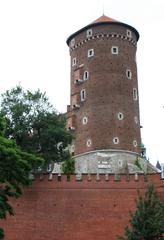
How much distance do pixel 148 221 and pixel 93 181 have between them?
878cm

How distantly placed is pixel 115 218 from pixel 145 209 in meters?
7.40

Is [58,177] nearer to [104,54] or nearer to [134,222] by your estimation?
[134,222]

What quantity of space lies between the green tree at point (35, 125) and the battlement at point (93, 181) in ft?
11.9

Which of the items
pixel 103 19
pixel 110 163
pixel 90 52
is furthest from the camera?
pixel 103 19

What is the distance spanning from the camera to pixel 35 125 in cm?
3619

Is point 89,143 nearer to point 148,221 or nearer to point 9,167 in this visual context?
point 148,221

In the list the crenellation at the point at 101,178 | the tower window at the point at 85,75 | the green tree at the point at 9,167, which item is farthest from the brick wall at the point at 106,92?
the green tree at the point at 9,167

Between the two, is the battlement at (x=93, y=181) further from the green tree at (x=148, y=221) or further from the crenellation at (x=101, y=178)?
the green tree at (x=148, y=221)

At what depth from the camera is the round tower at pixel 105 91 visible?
48062 mm

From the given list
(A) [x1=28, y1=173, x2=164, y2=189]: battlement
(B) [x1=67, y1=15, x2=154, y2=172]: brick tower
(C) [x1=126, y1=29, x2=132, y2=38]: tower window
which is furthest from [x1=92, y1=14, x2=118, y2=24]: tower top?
(A) [x1=28, y1=173, x2=164, y2=189]: battlement

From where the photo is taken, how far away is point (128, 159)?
47.8m

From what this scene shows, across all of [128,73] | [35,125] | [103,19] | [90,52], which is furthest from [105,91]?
[35,125]

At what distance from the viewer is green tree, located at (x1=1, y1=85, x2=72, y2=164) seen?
35531 mm

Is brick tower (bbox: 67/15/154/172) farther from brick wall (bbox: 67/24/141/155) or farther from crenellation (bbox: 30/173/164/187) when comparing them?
crenellation (bbox: 30/173/164/187)
